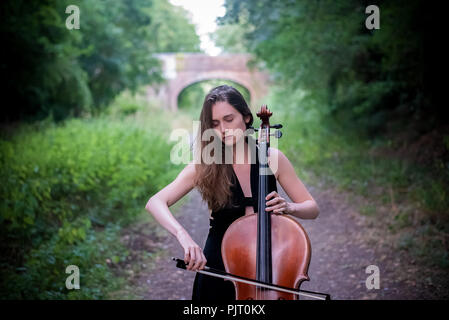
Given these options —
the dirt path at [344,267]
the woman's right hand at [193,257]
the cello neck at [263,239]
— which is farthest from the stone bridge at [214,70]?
the woman's right hand at [193,257]

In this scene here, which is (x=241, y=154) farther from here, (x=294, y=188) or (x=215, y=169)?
(x=294, y=188)

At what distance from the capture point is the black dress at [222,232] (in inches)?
76.7

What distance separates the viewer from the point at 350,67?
8.93 m

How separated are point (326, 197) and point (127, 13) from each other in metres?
12.7

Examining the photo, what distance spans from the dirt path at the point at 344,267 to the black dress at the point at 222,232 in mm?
2221

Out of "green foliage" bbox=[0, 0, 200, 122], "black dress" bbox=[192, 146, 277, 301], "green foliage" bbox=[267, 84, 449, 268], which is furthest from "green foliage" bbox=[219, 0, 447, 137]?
"black dress" bbox=[192, 146, 277, 301]

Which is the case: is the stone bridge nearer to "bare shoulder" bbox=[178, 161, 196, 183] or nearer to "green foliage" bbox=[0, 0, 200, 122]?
"green foliage" bbox=[0, 0, 200, 122]

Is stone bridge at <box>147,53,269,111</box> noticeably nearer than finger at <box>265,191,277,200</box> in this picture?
No

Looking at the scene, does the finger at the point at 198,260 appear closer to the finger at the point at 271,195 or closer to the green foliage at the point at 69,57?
the finger at the point at 271,195

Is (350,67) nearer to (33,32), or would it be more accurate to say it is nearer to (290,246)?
(33,32)

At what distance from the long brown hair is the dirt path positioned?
96.1 inches

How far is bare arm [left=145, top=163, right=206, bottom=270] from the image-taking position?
169 centimetres

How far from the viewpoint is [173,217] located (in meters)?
1.80

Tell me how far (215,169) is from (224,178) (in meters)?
0.06
